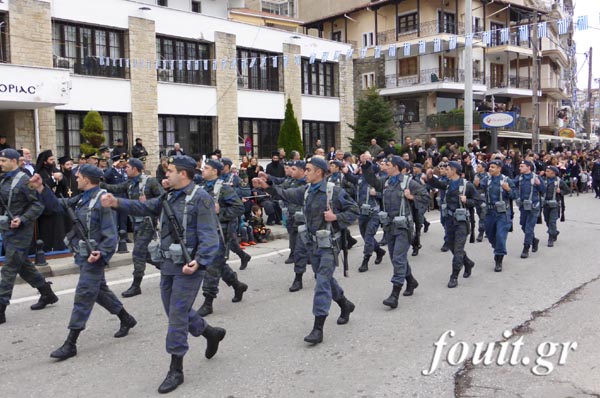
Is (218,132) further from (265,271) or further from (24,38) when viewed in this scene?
(265,271)

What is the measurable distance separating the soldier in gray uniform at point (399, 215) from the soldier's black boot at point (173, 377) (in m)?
3.34

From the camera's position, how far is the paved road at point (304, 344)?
5070mm

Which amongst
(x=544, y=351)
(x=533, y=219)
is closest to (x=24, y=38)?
(x=533, y=219)

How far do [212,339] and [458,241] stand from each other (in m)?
4.73

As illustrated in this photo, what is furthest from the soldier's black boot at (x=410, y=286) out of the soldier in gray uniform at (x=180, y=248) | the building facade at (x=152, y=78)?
the building facade at (x=152, y=78)

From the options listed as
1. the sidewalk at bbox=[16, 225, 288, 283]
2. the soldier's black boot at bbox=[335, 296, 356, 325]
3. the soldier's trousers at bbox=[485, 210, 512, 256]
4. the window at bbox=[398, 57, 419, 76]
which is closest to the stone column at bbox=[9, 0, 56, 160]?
the sidewalk at bbox=[16, 225, 288, 283]

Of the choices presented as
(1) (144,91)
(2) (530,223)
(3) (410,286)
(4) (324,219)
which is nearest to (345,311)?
(4) (324,219)

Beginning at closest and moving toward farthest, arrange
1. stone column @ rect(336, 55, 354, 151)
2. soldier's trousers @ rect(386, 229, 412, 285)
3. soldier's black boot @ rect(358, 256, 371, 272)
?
1. soldier's trousers @ rect(386, 229, 412, 285)
2. soldier's black boot @ rect(358, 256, 371, 272)
3. stone column @ rect(336, 55, 354, 151)

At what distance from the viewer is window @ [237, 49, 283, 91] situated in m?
27.4

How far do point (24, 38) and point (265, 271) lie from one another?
14.4 metres

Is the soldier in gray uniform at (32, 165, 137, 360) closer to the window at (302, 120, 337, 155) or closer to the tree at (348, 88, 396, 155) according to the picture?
the window at (302, 120, 337, 155)

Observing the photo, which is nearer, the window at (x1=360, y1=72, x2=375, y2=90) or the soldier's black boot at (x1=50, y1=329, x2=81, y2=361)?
the soldier's black boot at (x1=50, y1=329, x2=81, y2=361)

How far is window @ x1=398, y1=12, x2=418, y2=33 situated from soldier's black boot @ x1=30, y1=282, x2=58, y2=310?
36520mm

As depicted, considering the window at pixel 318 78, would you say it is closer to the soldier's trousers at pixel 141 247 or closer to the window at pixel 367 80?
the window at pixel 367 80
